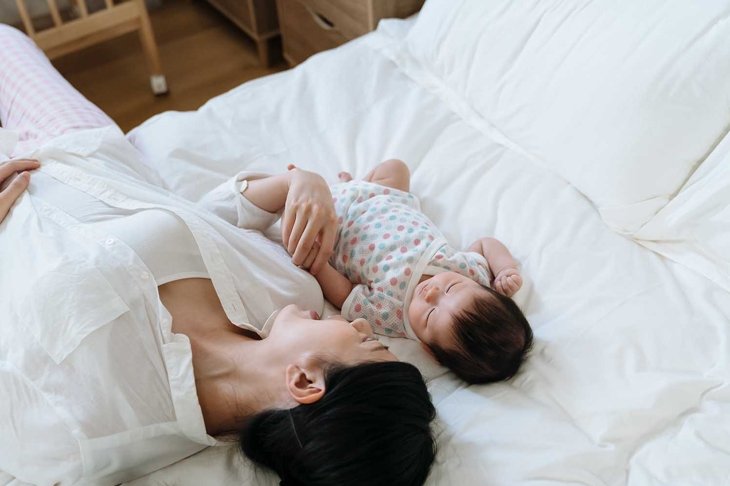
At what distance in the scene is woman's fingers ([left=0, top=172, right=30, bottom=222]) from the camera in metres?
1.05

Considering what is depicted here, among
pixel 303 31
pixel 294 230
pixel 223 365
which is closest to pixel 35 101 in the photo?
pixel 294 230

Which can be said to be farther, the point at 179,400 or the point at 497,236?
the point at 497,236

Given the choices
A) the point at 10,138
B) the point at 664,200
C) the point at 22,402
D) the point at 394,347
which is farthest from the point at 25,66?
the point at 664,200

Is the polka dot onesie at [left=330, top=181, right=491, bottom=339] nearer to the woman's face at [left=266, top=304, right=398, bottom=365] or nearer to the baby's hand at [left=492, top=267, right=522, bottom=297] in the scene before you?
the baby's hand at [left=492, top=267, right=522, bottom=297]

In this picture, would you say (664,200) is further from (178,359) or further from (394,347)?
(178,359)

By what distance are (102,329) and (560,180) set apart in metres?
0.90

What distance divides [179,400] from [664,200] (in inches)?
34.6

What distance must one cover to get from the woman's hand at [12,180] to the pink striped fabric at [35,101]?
14cm

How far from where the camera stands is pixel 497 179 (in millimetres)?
1311

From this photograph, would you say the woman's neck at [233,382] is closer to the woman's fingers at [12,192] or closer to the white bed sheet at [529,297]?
the white bed sheet at [529,297]

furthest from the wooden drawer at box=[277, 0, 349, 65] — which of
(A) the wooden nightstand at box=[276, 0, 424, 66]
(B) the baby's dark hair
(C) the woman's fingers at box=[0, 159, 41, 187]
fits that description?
(B) the baby's dark hair

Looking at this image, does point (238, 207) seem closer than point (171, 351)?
No

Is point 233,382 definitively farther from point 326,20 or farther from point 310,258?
point 326,20

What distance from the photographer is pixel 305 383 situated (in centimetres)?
85
